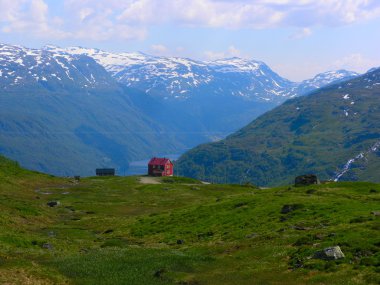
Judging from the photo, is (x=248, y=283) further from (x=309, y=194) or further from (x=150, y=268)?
(x=309, y=194)

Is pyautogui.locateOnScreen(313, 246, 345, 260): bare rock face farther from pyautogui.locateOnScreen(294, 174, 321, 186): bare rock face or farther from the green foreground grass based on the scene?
pyautogui.locateOnScreen(294, 174, 321, 186): bare rock face

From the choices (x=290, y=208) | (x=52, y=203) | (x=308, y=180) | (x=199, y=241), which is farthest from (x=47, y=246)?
(x=308, y=180)

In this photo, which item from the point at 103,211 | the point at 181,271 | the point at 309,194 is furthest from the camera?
the point at 103,211

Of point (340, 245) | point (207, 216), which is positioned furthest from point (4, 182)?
point (340, 245)

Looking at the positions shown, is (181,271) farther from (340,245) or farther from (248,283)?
(340,245)

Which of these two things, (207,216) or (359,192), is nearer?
(207,216)

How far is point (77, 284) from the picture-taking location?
3938 centimetres

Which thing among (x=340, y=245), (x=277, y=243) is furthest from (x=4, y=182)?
(x=340, y=245)

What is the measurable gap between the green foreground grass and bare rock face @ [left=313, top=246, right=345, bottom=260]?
79 centimetres

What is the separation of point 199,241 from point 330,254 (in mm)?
24734

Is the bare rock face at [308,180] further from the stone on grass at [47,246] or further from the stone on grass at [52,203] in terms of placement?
the stone on grass at [47,246]

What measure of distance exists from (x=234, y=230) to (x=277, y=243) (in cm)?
1501

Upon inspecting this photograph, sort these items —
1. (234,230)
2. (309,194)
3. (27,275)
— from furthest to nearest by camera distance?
(309,194)
(234,230)
(27,275)

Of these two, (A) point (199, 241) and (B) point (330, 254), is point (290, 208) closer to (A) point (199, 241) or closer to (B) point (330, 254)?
(A) point (199, 241)
